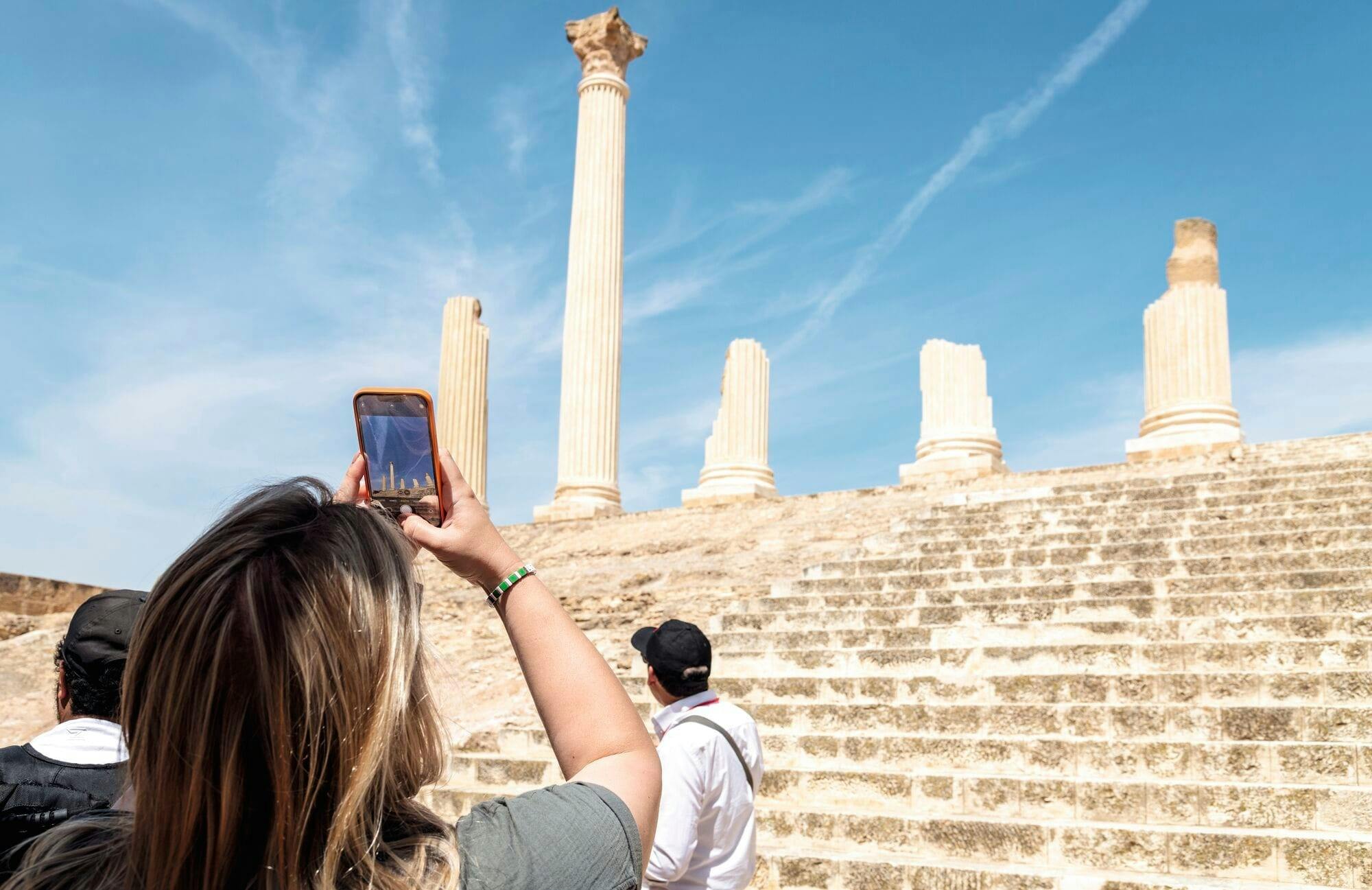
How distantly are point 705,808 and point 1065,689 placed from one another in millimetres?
3889

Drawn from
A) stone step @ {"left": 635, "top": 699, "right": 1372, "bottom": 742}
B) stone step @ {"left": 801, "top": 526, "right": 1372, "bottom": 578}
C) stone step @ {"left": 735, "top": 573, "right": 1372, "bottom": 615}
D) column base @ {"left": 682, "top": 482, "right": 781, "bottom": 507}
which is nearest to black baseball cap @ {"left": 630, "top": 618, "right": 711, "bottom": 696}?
stone step @ {"left": 635, "top": 699, "right": 1372, "bottom": 742}

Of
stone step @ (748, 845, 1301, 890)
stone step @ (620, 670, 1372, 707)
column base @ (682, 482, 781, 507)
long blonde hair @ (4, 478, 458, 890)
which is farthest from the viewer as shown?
column base @ (682, 482, 781, 507)

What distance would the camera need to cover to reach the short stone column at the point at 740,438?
54.1ft

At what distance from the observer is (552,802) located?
1.26 meters

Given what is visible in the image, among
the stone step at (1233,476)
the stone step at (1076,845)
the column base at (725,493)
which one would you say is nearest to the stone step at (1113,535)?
the stone step at (1233,476)

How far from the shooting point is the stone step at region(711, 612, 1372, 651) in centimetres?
664

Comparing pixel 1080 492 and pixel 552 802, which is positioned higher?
pixel 1080 492

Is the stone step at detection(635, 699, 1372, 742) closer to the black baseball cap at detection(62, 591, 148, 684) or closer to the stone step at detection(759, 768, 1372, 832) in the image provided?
the stone step at detection(759, 768, 1372, 832)

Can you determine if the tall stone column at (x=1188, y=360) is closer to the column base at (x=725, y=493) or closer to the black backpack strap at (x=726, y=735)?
the column base at (x=725, y=493)

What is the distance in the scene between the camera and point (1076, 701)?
6.43 metres

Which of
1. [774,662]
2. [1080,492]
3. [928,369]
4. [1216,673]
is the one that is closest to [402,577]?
[1216,673]

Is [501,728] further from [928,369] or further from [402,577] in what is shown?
[928,369]

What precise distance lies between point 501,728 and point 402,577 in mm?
6906

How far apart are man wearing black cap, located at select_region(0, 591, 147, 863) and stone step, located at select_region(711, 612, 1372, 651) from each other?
5856mm
